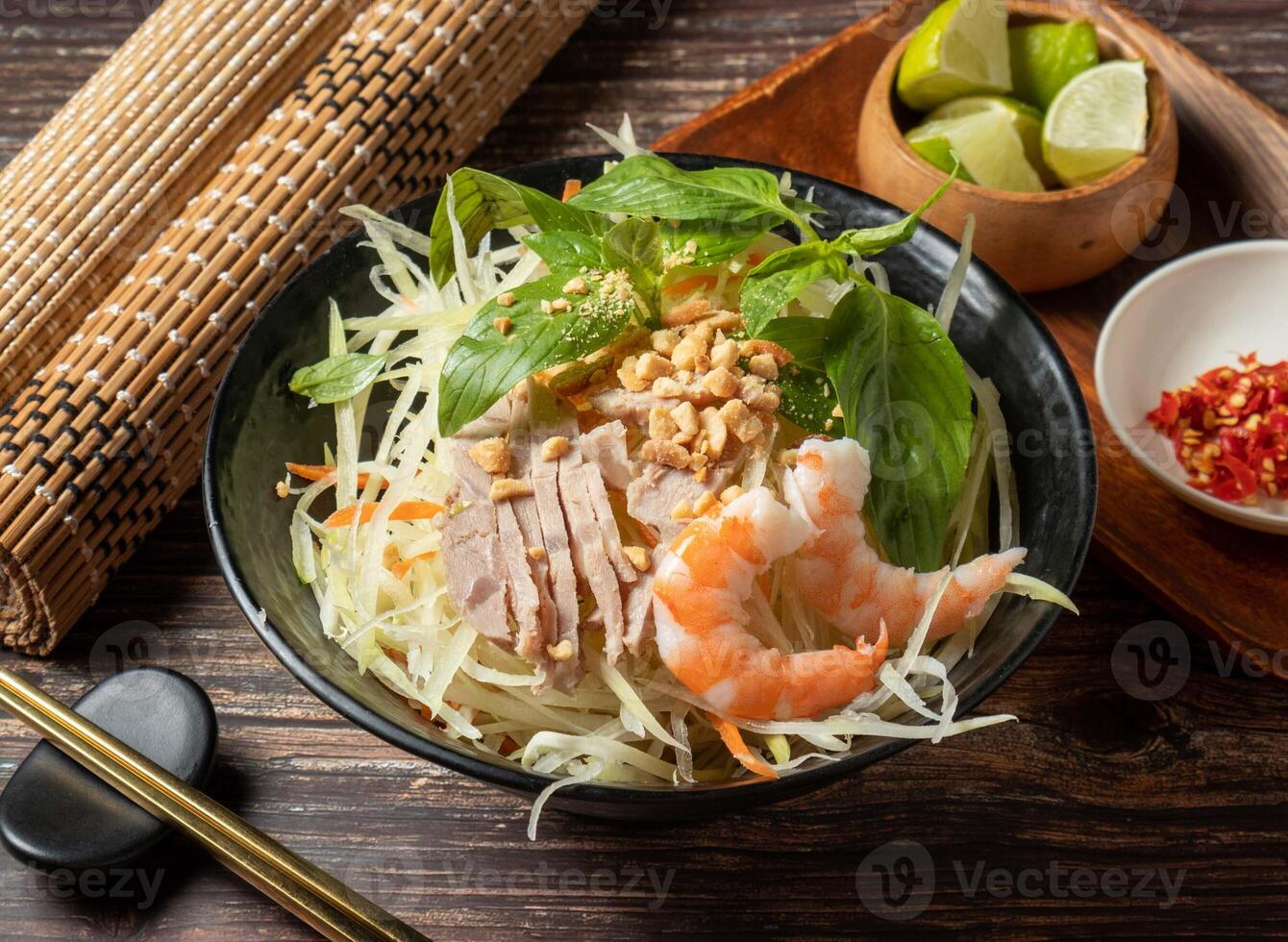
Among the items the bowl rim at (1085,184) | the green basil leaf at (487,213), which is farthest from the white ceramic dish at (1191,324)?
the green basil leaf at (487,213)

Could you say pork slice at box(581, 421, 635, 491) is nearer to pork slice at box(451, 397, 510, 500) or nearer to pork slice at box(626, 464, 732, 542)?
pork slice at box(626, 464, 732, 542)

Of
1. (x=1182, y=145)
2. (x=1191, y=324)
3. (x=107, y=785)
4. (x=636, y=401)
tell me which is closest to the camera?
(x=636, y=401)

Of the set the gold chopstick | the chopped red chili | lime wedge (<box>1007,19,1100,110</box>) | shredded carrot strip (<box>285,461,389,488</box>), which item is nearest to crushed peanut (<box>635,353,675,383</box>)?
shredded carrot strip (<box>285,461,389,488</box>)

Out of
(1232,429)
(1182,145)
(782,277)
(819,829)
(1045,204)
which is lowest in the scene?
(819,829)

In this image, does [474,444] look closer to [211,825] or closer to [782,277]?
[782,277]

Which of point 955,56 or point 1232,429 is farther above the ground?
point 955,56

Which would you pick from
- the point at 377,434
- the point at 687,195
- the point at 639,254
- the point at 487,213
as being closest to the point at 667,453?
the point at 639,254

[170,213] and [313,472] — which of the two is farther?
[170,213]
